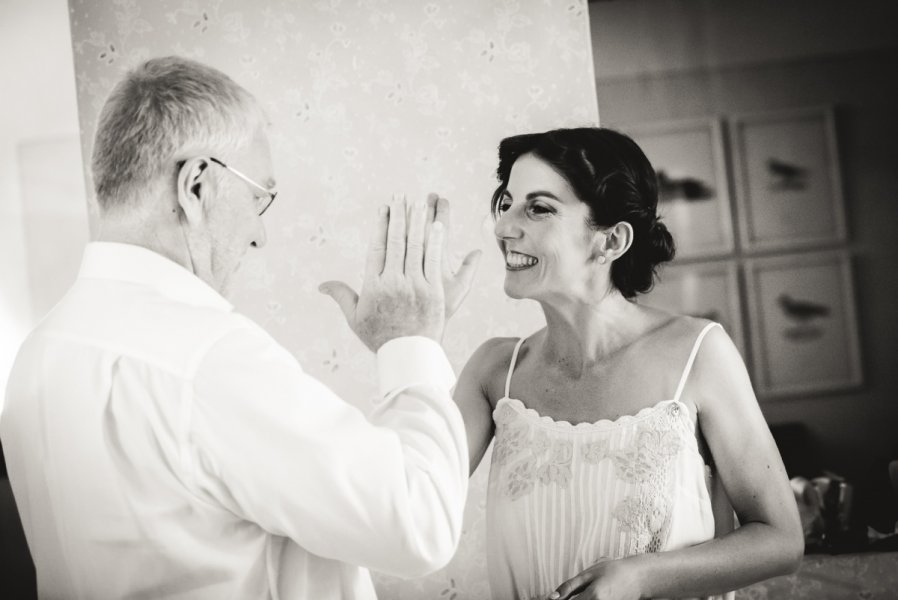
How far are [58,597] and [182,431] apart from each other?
344 millimetres

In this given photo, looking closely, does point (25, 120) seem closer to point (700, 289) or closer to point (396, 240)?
point (396, 240)

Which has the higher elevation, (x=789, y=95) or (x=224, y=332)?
(x=789, y=95)

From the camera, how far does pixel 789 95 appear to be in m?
2.41

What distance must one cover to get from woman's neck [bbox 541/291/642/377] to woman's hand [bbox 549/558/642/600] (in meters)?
0.42

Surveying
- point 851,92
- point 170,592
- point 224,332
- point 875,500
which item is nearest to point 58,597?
point 170,592

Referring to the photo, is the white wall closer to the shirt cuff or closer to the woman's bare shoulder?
the woman's bare shoulder

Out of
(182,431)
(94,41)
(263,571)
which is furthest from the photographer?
(94,41)

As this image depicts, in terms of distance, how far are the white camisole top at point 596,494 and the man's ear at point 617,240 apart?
10.7 inches

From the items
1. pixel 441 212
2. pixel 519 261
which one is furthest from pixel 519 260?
pixel 441 212

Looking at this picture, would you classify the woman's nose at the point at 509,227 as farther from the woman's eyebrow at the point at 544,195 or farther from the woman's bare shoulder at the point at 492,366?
the woman's bare shoulder at the point at 492,366

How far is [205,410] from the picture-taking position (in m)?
0.89

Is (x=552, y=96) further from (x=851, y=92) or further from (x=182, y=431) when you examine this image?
(x=182, y=431)

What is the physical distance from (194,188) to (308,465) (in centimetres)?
42

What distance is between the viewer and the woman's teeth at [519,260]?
172 cm
